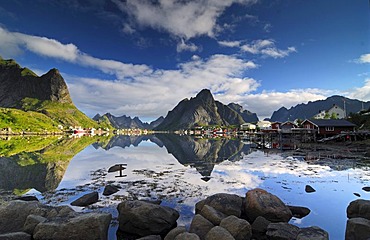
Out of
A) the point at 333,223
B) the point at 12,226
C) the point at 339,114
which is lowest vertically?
the point at 333,223

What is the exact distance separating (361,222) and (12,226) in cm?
1501

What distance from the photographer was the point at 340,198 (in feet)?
54.4

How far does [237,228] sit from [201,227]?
1.53 m

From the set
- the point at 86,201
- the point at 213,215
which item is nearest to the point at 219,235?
the point at 213,215

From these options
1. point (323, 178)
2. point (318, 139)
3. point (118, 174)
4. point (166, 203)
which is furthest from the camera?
point (318, 139)

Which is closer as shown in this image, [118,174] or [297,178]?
[297,178]

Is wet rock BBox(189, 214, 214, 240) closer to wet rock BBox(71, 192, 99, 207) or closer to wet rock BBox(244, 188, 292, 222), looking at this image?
wet rock BBox(244, 188, 292, 222)

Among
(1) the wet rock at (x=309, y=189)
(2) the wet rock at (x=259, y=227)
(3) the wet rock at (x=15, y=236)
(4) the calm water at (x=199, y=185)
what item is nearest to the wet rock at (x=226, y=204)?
(2) the wet rock at (x=259, y=227)

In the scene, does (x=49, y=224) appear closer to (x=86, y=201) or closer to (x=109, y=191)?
(x=86, y=201)

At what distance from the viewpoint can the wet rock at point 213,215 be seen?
10.3m

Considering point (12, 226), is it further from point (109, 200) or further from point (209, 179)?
point (209, 179)

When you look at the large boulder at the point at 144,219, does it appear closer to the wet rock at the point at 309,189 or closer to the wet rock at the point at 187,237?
the wet rock at the point at 187,237

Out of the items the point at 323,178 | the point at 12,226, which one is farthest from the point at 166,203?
the point at 323,178

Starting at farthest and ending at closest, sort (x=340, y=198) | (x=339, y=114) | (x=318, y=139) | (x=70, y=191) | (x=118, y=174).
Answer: (x=339, y=114)
(x=318, y=139)
(x=118, y=174)
(x=70, y=191)
(x=340, y=198)
